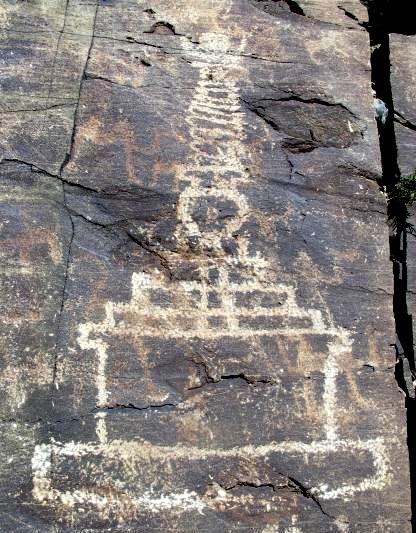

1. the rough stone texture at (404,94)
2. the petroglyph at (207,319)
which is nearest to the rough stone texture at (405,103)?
the rough stone texture at (404,94)

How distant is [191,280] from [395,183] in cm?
93

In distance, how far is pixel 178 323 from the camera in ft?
7.41

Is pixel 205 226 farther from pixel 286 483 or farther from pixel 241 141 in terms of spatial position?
pixel 286 483

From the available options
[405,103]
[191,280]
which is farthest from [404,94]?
[191,280]

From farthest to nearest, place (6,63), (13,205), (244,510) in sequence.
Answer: (6,63), (13,205), (244,510)

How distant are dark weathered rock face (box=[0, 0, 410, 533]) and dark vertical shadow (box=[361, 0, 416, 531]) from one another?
0.11m

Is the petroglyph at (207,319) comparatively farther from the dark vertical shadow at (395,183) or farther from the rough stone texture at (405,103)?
the rough stone texture at (405,103)

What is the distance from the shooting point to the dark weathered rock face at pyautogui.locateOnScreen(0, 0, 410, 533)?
215cm

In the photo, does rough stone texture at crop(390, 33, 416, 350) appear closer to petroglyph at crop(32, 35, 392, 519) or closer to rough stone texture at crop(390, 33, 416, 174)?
rough stone texture at crop(390, 33, 416, 174)

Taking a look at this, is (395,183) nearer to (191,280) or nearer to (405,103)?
(405,103)

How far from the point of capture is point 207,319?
2271 mm

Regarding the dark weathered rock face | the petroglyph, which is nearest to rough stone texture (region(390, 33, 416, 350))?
the dark weathered rock face

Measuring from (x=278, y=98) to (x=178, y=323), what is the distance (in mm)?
991

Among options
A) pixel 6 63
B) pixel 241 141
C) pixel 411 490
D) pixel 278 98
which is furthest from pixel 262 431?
pixel 6 63
